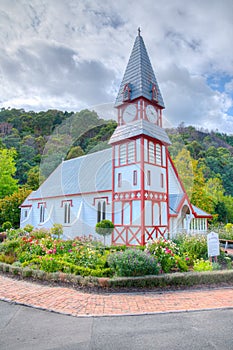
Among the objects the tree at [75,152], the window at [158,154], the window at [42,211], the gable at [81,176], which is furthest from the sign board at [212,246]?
the window at [42,211]

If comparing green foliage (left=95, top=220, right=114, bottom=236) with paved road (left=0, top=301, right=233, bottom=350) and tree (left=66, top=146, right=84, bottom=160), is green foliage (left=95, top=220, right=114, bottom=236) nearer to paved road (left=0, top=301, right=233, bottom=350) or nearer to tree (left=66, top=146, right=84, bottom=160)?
paved road (left=0, top=301, right=233, bottom=350)

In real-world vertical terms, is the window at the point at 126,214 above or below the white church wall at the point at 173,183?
below

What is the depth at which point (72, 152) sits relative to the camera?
22578 millimetres

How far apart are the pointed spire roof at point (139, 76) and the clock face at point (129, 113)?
1.75 ft

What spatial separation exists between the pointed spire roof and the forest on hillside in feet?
8.15

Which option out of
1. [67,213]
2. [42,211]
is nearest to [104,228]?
[67,213]

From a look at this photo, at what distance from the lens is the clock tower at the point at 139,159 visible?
1382 centimetres

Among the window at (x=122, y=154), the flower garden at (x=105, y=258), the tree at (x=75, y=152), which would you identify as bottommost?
the flower garden at (x=105, y=258)

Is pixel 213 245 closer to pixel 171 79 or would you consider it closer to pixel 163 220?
pixel 163 220

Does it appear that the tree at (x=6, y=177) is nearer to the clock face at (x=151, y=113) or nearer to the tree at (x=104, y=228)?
the tree at (x=104, y=228)

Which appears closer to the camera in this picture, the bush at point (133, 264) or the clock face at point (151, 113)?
the bush at point (133, 264)

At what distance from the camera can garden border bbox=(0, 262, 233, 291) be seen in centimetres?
686

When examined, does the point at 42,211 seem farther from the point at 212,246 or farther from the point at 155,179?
the point at 212,246

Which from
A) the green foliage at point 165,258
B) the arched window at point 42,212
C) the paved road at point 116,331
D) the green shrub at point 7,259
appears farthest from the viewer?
the arched window at point 42,212
